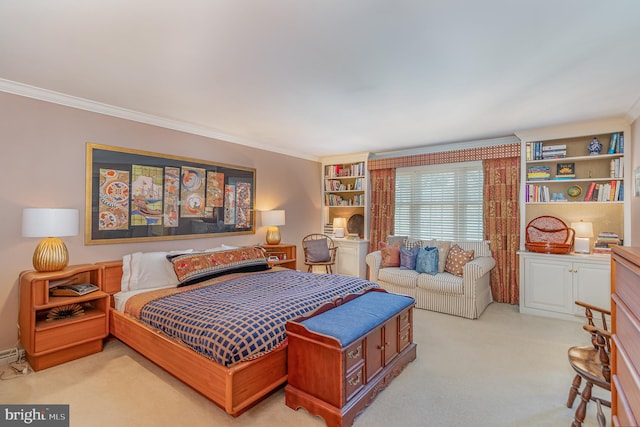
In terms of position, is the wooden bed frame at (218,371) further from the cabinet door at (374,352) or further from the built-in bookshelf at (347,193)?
the built-in bookshelf at (347,193)

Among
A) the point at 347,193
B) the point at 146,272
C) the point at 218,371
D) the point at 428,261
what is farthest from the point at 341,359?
the point at 347,193

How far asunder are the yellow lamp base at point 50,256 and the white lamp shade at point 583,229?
542cm

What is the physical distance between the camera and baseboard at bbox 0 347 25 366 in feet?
8.43

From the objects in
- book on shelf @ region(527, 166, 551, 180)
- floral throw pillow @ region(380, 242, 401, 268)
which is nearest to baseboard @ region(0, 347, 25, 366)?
floral throw pillow @ region(380, 242, 401, 268)

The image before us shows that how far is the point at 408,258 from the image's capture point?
435 cm

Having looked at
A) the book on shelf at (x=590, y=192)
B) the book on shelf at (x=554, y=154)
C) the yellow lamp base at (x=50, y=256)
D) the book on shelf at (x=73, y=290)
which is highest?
the book on shelf at (x=554, y=154)

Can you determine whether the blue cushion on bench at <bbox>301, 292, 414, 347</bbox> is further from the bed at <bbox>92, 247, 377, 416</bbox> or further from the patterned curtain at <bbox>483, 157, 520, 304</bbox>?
the patterned curtain at <bbox>483, 157, 520, 304</bbox>

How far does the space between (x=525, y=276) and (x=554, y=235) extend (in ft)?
2.09

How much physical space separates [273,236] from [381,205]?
199cm

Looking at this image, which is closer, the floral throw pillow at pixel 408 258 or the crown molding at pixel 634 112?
the crown molding at pixel 634 112

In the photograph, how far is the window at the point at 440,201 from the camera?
459cm

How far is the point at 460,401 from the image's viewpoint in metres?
2.07

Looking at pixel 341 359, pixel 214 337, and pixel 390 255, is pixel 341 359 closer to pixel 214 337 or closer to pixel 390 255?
pixel 214 337

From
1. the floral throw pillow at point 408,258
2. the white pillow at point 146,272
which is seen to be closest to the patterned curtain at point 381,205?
the floral throw pillow at point 408,258
